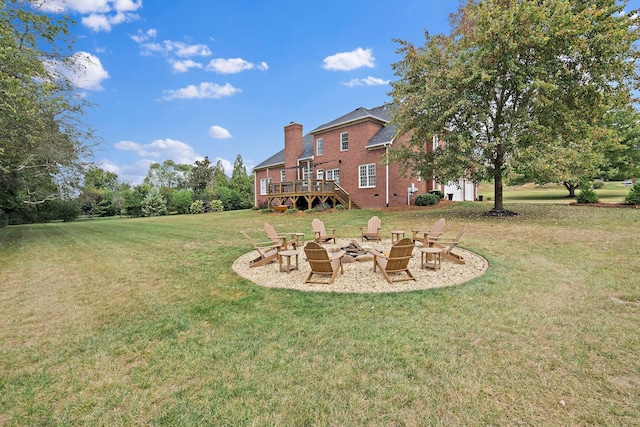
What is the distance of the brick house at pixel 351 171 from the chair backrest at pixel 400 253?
15393 millimetres

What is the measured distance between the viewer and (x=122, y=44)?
16188 millimetres

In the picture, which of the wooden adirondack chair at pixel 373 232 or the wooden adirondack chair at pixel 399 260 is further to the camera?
the wooden adirondack chair at pixel 373 232

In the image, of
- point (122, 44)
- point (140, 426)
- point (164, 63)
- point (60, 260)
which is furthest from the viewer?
point (164, 63)

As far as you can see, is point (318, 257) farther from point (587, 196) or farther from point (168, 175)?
point (168, 175)

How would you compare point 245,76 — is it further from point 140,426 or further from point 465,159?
point 140,426

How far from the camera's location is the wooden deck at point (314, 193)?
23.0m

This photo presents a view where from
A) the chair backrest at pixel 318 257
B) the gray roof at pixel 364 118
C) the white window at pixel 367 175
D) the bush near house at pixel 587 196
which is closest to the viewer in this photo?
the chair backrest at pixel 318 257

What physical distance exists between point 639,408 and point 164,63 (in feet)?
80.8

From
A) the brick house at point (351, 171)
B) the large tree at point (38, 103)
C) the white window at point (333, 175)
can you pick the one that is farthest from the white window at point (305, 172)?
the large tree at point (38, 103)

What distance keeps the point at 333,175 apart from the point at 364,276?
1918 cm

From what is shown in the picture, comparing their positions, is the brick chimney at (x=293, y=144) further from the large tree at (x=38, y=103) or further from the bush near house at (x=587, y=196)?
the bush near house at (x=587, y=196)

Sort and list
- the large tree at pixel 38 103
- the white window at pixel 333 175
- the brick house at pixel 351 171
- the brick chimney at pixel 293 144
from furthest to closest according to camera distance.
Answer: the brick chimney at pixel 293 144 < the white window at pixel 333 175 < the brick house at pixel 351 171 < the large tree at pixel 38 103

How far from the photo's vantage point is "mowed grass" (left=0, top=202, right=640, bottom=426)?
2.64 metres

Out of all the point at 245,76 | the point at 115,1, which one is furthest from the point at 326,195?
the point at 115,1
